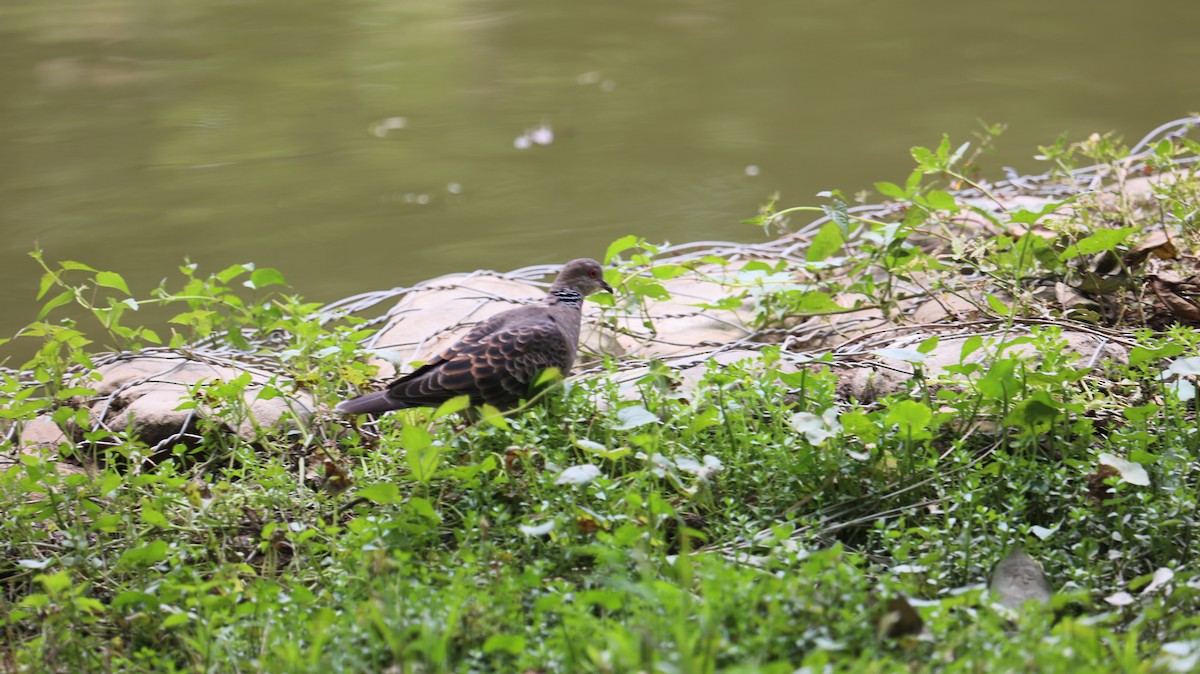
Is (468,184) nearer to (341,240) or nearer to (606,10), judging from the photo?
(341,240)

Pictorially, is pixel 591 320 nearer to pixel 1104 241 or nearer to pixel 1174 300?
pixel 1104 241

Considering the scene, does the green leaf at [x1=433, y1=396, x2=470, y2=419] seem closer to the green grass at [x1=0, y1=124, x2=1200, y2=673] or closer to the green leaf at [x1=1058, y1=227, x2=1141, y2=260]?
the green grass at [x1=0, y1=124, x2=1200, y2=673]

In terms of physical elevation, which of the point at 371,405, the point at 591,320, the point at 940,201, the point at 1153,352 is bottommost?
the point at 591,320

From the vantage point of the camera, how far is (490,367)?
9.84 feet

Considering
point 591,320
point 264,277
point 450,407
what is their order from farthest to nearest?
point 591,320 < point 264,277 < point 450,407

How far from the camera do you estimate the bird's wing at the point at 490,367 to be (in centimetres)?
296

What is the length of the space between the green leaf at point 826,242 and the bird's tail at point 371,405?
154 cm

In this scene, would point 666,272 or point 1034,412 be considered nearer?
point 1034,412

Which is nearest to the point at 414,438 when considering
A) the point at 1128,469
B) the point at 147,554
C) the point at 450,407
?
the point at 450,407

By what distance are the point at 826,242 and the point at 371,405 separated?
5.32 ft

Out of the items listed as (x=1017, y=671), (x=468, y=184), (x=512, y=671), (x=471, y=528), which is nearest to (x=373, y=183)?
(x=468, y=184)

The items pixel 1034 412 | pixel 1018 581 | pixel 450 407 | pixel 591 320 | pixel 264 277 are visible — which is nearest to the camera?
pixel 1018 581

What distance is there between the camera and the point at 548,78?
8.02 metres

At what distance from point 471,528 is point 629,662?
0.72 meters
